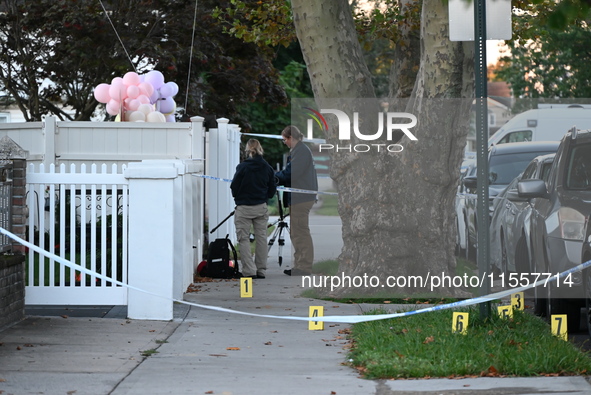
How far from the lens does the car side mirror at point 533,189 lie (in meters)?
9.64

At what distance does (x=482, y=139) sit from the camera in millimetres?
8336

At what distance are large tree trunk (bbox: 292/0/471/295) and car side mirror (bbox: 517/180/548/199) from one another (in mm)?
1482

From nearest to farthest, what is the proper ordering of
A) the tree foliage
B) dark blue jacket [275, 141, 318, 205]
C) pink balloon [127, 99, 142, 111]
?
dark blue jacket [275, 141, 318, 205] → pink balloon [127, 99, 142, 111] → the tree foliage

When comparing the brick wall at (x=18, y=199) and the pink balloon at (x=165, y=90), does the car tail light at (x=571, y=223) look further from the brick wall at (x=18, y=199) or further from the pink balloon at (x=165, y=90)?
the pink balloon at (x=165, y=90)

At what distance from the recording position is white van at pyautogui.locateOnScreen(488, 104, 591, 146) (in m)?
11.7

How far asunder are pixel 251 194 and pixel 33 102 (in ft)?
48.5

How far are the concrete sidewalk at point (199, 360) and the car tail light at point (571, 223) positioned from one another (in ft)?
7.26

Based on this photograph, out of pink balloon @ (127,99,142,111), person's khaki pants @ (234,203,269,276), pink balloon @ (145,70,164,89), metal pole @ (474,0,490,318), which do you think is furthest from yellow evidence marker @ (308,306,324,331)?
pink balloon @ (145,70,164,89)

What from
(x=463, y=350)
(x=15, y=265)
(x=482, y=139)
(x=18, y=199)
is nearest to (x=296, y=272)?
(x=18, y=199)

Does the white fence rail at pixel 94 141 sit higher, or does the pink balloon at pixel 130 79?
the pink balloon at pixel 130 79

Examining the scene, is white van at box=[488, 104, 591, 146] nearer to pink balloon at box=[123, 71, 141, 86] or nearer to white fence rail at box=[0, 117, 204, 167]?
white fence rail at box=[0, 117, 204, 167]

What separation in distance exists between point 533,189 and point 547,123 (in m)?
3.36

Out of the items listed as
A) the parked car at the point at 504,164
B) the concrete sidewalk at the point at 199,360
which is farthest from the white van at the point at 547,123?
the concrete sidewalk at the point at 199,360

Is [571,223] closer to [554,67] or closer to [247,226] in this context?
[247,226]
